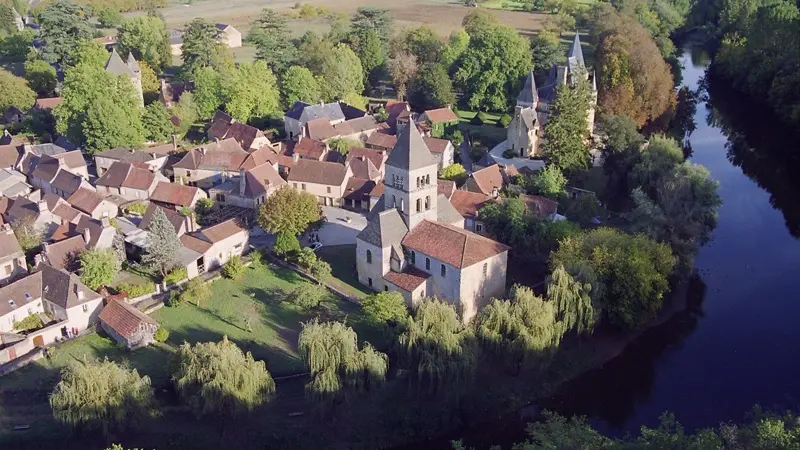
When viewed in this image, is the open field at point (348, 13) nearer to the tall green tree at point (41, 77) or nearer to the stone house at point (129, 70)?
the tall green tree at point (41, 77)

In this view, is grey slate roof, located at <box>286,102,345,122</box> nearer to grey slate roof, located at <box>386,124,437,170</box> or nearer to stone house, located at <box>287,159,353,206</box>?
stone house, located at <box>287,159,353,206</box>

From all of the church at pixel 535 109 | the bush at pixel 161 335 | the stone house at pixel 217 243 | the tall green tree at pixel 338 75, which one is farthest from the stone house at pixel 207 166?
the church at pixel 535 109

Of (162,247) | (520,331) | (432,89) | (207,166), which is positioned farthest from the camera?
(432,89)

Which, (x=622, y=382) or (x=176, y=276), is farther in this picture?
(x=176, y=276)

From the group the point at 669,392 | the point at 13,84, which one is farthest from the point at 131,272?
the point at 13,84

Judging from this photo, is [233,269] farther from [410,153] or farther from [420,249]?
[410,153]

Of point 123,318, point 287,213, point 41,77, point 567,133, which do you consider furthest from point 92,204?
point 567,133
